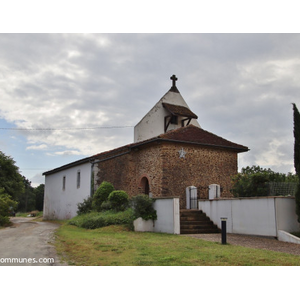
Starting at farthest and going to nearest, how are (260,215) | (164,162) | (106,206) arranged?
(164,162) < (106,206) < (260,215)

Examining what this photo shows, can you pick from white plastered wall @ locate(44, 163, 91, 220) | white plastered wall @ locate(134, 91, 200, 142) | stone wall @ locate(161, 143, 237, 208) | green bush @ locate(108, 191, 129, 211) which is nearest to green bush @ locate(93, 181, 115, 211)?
green bush @ locate(108, 191, 129, 211)

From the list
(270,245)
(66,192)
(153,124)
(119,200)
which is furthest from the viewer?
(66,192)

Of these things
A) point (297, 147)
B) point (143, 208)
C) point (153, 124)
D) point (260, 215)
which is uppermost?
point (153, 124)

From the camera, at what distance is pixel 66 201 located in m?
27.5

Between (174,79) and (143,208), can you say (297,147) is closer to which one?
(143,208)

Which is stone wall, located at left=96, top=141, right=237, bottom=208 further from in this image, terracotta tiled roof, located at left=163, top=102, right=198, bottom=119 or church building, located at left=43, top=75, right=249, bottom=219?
terracotta tiled roof, located at left=163, top=102, right=198, bottom=119

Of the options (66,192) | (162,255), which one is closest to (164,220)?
(162,255)

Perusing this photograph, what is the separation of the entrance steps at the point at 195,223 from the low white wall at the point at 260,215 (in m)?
0.52

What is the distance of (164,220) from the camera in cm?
1400

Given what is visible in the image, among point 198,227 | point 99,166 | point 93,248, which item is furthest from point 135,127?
point 93,248

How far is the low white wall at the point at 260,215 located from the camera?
469 inches

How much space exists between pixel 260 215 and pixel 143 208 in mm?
4900

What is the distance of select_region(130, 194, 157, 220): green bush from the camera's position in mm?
14516

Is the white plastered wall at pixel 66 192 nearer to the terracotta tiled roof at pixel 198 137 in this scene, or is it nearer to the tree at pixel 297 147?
the terracotta tiled roof at pixel 198 137
